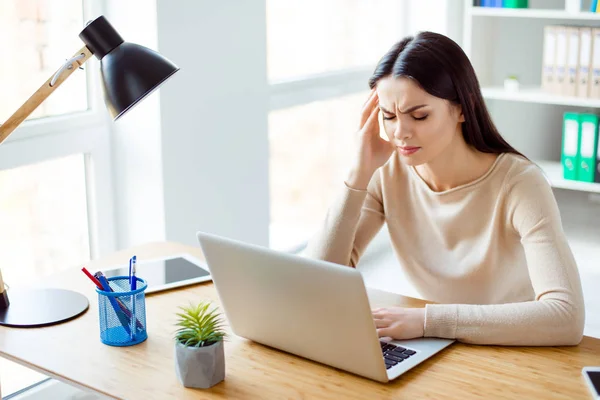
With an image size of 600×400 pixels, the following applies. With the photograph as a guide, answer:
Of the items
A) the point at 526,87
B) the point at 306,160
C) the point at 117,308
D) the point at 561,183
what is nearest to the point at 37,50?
the point at 117,308

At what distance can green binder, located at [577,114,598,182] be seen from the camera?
3750 mm

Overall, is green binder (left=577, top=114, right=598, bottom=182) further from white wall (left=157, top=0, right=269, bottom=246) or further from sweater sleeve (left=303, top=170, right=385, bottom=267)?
sweater sleeve (left=303, top=170, right=385, bottom=267)

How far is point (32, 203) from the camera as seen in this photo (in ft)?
7.67

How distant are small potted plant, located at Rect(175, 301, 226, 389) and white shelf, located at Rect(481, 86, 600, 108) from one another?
2793mm

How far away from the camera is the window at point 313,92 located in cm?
332

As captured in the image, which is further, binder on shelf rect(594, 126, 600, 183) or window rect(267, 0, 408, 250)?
binder on shelf rect(594, 126, 600, 183)

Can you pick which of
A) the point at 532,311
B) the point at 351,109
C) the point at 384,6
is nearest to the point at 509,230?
the point at 532,311

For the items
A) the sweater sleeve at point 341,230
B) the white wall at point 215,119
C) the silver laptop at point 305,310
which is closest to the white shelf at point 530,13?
the white wall at point 215,119

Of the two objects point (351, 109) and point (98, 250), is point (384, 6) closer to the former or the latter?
point (351, 109)

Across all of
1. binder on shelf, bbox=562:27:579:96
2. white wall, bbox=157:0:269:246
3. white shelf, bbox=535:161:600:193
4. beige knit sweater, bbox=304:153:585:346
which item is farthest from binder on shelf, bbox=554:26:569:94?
beige knit sweater, bbox=304:153:585:346

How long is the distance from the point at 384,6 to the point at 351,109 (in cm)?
Result: 55

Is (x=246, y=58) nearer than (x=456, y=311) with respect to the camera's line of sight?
No

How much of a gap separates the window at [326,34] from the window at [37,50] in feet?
3.31

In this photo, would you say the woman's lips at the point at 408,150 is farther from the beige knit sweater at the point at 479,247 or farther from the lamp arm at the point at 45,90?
the lamp arm at the point at 45,90
